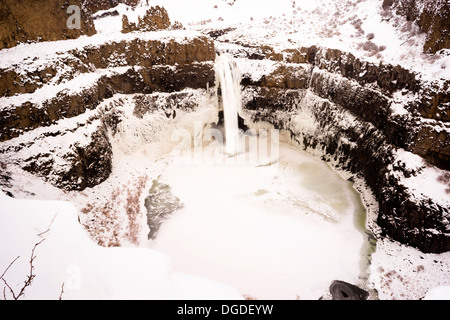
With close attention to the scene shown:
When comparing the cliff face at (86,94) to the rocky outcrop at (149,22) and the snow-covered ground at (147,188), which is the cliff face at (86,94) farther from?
the rocky outcrop at (149,22)

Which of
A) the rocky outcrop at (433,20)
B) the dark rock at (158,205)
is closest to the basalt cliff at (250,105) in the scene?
the rocky outcrop at (433,20)

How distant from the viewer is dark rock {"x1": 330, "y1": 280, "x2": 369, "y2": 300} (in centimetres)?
1042

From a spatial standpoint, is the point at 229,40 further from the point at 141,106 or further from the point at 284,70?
the point at 141,106

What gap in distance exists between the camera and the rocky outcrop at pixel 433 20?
12422 millimetres

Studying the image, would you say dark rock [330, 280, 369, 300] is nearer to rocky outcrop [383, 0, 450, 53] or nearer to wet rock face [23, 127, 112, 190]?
rocky outcrop [383, 0, 450, 53]

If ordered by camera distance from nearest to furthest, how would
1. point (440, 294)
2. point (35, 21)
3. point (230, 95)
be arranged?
point (440, 294)
point (35, 21)
point (230, 95)

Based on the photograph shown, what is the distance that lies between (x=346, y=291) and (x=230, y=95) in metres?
15.7

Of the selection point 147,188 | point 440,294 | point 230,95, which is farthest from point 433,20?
point 147,188

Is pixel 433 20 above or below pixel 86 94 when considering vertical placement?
above

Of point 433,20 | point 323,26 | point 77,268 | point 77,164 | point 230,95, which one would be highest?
point 323,26

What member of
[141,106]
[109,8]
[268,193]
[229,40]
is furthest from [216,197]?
[109,8]

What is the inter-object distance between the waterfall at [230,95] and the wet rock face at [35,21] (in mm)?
10197

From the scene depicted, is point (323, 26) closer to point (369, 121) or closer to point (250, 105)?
point (250, 105)

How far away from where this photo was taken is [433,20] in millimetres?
13453
